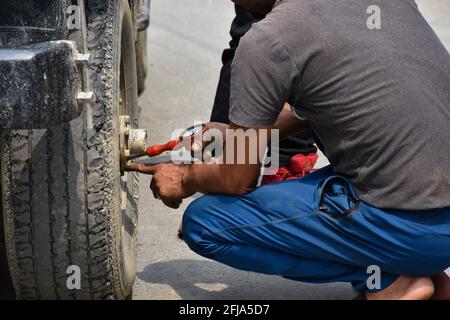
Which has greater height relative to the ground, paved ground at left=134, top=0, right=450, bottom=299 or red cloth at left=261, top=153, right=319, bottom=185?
red cloth at left=261, top=153, right=319, bottom=185

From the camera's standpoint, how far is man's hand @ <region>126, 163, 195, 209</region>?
9.80 ft

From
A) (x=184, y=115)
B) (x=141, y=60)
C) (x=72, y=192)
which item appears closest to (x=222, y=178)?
(x=72, y=192)

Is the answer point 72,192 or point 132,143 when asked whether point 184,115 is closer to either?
point 132,143

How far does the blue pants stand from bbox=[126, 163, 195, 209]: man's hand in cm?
7

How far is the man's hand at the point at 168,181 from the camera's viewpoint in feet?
9.80

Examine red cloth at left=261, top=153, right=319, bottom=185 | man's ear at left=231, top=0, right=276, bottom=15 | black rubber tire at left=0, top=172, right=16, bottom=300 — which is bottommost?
black rubber tire at left=0, top=172, right=16, bottom=300

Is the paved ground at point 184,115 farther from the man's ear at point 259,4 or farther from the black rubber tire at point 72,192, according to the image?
the man's ear at point 259,4

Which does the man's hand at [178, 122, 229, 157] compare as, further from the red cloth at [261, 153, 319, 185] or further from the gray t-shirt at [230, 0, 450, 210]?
the red cloth at [261, 153, 319, 185]

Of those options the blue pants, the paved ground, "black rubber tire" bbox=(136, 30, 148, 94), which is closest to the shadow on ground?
the paved ground

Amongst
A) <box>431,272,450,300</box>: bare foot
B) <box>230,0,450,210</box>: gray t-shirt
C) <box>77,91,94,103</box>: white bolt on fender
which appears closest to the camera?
<box>77,91,94,103</box>: white bolt on fender

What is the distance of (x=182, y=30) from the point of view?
23.1 feet
